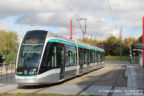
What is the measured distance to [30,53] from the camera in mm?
11984

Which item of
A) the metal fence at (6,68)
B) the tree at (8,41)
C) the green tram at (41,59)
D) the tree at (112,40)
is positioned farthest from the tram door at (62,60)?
the tree at (112,40)

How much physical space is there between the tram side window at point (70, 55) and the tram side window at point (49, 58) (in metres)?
1.93

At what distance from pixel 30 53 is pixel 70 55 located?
14.4 feet

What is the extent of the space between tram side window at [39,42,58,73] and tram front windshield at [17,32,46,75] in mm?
352

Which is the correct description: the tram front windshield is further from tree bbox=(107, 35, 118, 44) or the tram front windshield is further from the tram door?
tree bbox=(107, 35, 118, 44)

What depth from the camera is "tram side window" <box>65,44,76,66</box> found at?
49.3 ft

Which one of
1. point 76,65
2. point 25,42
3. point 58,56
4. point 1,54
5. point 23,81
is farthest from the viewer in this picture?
point 1,54

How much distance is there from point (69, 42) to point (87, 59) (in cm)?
625

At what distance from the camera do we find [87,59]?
21781 mm

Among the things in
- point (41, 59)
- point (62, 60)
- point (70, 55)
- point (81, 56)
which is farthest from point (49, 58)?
point (81, 56)

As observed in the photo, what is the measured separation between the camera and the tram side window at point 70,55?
15.0 meters

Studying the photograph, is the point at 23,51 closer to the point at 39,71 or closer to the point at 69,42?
the point at 39,71

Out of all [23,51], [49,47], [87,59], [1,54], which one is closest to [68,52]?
[49,47]

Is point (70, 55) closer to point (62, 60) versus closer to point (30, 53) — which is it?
point (62, 60)
